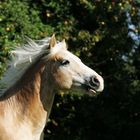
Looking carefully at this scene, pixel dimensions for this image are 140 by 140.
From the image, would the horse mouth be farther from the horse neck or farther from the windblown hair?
the windblown hair

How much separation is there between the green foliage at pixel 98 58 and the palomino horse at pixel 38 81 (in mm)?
4837

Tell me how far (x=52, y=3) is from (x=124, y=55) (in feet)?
7.64

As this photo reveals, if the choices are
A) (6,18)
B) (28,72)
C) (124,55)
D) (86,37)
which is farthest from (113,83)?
(28,72)

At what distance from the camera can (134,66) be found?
48.1 ft

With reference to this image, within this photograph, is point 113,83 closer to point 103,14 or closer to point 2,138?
point 103,14

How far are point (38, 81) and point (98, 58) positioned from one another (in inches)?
269

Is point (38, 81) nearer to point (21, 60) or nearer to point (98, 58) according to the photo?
point (21, 60)

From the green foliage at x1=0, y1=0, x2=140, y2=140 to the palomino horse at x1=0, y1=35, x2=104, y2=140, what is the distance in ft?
15.9

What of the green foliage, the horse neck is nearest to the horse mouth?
the horse neck

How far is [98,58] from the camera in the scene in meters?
14.0

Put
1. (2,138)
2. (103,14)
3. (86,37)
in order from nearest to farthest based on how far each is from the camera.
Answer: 1. (2,138)
2. (86,37)
3. (103,14)

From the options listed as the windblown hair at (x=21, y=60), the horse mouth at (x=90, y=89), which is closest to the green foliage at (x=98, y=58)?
the windblown hair at (x=21, y=60)

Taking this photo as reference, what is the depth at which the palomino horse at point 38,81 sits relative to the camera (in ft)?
23.3

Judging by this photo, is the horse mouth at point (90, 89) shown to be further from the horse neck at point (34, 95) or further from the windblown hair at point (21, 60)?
the windblown hair at point (21, 60)
